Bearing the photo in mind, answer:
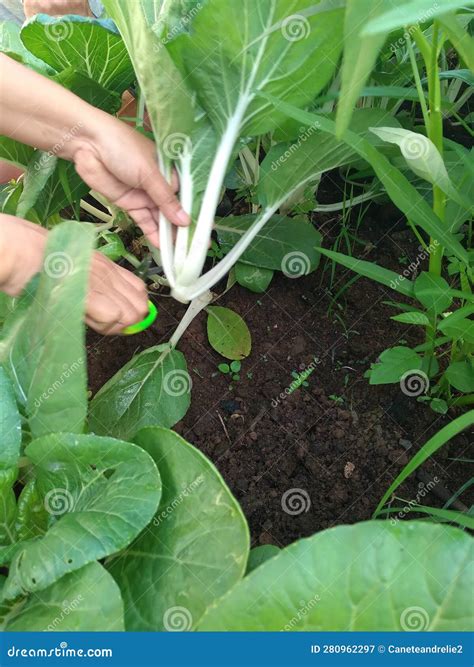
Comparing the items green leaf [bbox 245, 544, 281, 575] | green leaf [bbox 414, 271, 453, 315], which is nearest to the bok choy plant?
green leaf [bbox 414, 271, 453, 315]

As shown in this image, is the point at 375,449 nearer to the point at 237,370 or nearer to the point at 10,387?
the point at 237,370

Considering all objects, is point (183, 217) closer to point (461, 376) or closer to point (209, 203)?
point (209, 203)

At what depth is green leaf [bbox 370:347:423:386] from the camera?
0.90 m

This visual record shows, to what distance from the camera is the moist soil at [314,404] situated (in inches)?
40.7

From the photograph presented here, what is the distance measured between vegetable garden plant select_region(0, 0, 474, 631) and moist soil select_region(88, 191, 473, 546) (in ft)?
0.17

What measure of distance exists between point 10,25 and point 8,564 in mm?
938

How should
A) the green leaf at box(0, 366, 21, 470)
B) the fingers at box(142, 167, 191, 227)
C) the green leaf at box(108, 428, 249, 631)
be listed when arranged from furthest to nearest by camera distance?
the fingers at box(142, 167, 191, 227), the green leaf at box(0, 366, 21, 470), the green leaf at box(108, 428, 249, 631)

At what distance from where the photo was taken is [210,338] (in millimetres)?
1177

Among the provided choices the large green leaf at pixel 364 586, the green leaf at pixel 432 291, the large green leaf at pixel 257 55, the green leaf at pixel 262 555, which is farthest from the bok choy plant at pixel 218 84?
the large green leaf at pixel 364 586

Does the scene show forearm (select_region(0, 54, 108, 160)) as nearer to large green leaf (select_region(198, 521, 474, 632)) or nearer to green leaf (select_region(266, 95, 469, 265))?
green leaf (select_region(266, 95, 469, 265))

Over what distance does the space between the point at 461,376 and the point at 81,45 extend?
77 centimetres

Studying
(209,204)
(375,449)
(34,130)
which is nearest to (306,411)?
(375,449)

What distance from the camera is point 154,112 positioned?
95cm

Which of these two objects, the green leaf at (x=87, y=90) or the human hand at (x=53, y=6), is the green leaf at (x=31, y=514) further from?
the human hand at (x=53, y=6)
